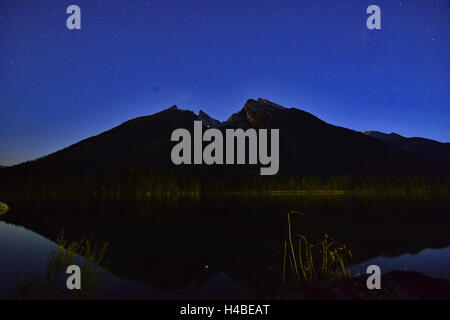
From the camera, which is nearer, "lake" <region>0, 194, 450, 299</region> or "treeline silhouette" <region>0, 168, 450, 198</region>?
"lake" <region>0, 194, 450, 299</region>

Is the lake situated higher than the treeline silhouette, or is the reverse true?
the treeline silhouette

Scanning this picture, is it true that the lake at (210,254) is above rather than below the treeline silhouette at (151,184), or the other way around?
below

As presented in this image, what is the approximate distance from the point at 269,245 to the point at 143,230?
1765 cm

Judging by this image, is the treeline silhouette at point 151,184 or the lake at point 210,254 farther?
the treeline silhouette at point 151,184

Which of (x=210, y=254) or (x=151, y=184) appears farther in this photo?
(x=151, y=184)

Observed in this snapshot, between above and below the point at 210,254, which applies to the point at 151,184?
above

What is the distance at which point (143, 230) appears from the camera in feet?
116

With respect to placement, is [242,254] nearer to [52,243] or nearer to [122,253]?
[122,253]
